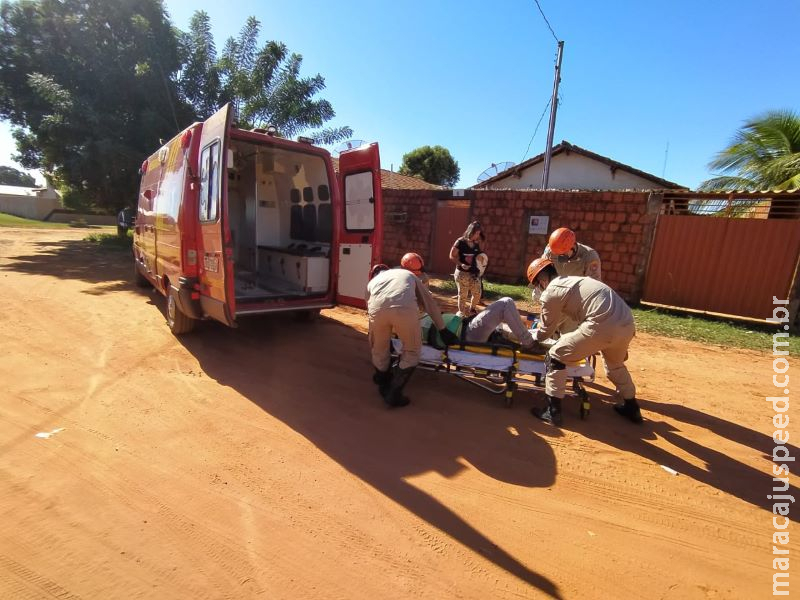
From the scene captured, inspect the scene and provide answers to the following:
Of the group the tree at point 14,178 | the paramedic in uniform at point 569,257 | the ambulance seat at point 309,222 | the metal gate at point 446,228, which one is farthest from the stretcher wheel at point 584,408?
the tree at point 14,178

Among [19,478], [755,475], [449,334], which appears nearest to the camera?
[19,478]

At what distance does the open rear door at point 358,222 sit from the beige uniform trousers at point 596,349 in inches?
96.9

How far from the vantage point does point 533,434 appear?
3.40 meters

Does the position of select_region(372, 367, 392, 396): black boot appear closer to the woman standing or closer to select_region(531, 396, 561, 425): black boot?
select_region(531, 396, 561, 425): black boot

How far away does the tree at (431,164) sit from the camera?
33219mm

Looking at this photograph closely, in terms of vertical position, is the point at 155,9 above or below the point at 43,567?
above

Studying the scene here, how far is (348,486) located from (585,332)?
2253 millimetres

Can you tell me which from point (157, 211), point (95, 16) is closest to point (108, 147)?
point (95, 16)

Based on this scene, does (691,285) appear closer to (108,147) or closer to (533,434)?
(533,434)

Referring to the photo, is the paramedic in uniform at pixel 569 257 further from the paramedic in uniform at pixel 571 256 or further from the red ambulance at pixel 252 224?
the red ambulance at pixel 252 224

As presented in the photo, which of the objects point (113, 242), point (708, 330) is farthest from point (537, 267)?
point (113, 242)

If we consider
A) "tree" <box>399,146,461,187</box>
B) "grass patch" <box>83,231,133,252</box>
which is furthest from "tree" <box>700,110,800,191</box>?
"tree" <box>399,146,461,187</box>

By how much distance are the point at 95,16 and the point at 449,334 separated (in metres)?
15.9

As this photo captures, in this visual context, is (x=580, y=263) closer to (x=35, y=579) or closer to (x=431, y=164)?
(x=35, y=579)
